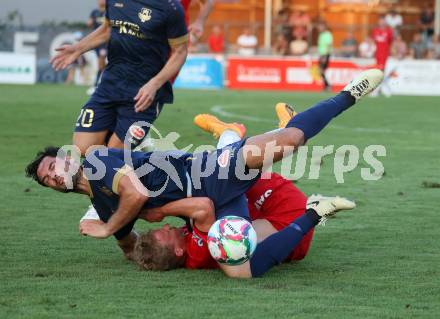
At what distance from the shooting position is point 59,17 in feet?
125

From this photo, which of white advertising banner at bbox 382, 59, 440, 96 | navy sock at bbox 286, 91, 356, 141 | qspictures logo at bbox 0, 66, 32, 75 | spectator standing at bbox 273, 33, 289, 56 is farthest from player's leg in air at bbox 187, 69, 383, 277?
spectator standing at bbox 273, 33, 289, 56

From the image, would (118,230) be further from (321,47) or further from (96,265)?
(321,47)

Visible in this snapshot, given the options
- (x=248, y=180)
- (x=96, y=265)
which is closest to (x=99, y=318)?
(x=96, y=265)

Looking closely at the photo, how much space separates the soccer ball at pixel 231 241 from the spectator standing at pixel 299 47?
2846 centimetres

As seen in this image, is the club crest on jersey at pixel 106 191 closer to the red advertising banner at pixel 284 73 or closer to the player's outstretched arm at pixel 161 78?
the player's outstretched arm at pixel 161 78

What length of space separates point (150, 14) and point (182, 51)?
1.36 feet

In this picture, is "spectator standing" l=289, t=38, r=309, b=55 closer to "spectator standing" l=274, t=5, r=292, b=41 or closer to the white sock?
"spectator standing" l=274, t=5, r=292, b=41

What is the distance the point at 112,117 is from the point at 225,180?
7.97 feet

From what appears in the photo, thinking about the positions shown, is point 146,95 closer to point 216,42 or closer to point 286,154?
point 286,154

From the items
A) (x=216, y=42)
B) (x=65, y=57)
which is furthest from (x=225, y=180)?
(x=216, y=42)

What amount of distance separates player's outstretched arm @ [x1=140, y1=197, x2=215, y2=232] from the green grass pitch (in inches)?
13.1

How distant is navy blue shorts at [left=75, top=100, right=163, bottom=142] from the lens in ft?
28.8

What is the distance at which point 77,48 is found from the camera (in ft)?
29.1

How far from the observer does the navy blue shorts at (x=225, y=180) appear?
675 cm
